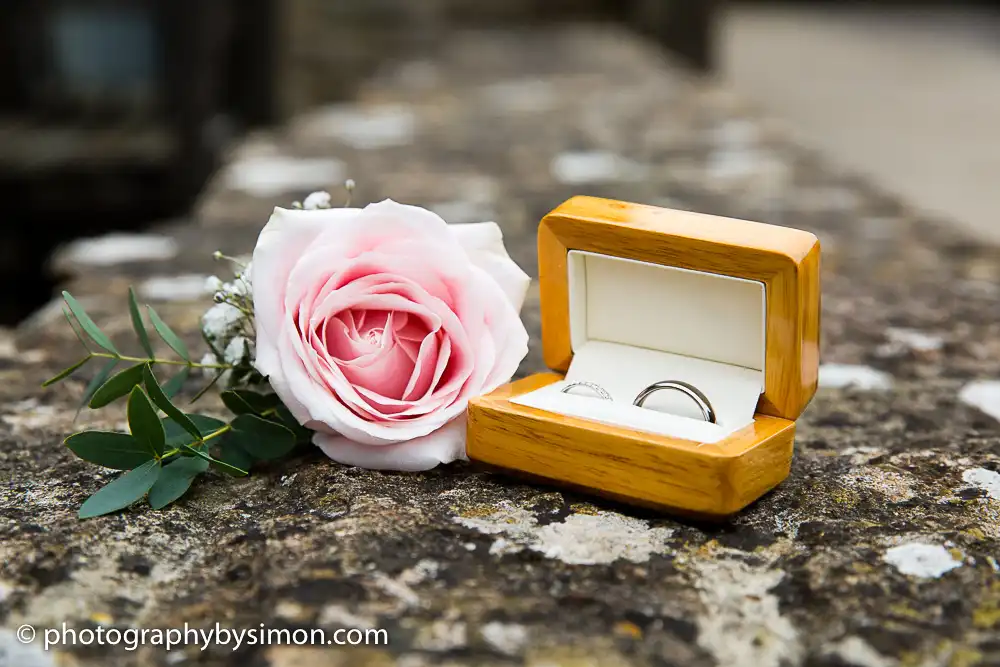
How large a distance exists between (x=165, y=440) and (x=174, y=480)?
0.11 feet

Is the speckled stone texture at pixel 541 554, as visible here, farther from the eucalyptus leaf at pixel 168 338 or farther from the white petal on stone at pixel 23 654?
the eucalyptus leaf at pixel 168 338

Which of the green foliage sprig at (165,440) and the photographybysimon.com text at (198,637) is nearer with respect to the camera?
the photographybysimon.com text at (198,637)

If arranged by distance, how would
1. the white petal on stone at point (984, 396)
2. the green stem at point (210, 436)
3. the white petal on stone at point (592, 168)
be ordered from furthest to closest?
the white petal on stone at point (592, 168)
the white petal on stone at point (984, 396)
the green stem at point (210, 436)

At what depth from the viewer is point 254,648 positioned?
710 mm

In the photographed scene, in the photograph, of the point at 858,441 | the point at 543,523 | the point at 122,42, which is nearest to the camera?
the point at 543,523

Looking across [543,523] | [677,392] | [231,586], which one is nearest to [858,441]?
[677,392]

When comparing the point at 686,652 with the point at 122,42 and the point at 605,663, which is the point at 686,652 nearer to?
the point at 605,663

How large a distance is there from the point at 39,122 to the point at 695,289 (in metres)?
3.80

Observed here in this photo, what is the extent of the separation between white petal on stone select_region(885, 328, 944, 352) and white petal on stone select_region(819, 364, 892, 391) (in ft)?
0.47

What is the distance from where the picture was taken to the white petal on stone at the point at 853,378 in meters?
1.31

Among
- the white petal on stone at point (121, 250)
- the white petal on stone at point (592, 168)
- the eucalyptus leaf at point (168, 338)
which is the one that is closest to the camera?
the eucalyptus leaf at point (168, 338)

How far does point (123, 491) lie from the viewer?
89 centimetres

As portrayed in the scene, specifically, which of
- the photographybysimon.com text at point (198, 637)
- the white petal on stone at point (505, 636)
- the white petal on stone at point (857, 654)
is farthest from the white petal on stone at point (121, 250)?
the white petal on stone at point (857, 654)

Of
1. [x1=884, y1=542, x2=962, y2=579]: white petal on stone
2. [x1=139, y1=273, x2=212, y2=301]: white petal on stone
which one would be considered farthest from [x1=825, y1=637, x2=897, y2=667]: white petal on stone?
[x1=139, y1=273, x2=212, y2=301]: white petal on stone
